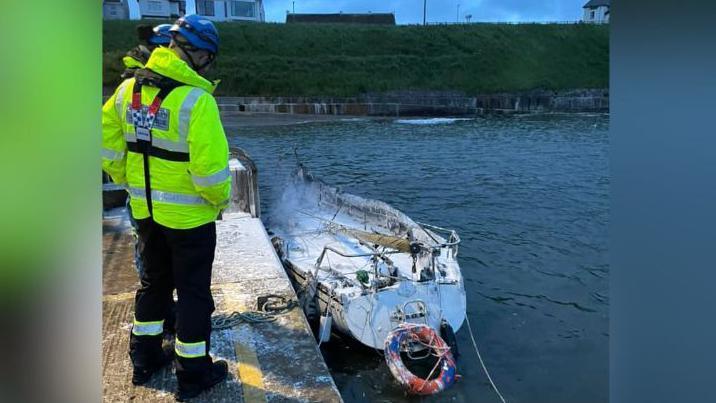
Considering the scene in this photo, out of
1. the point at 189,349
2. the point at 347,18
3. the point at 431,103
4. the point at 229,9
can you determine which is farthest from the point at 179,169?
the point at 347,18

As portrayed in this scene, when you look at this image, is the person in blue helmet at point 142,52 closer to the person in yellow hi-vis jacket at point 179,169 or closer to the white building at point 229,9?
the person in yellow hi-vis jacket at point 179,169

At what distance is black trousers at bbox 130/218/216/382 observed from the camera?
3.44 meters

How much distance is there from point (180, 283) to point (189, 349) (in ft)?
1.51

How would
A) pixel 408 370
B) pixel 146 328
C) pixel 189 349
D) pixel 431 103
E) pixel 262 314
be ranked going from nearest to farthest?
pixel 189 349, pixel 146 328, pixel 262 314, pixel 408 370, pixel 431 103

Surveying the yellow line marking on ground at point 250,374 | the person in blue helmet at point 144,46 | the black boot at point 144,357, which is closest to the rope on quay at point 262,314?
the yellow line marking on ground at point 250,374

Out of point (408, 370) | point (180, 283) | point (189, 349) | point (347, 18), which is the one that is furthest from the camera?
Answer: point (347, 18)

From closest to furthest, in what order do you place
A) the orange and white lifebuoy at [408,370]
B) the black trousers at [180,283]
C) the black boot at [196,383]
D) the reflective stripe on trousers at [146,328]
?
the black trousers at [180,283] → the black boot at [196,383] → the reflective stripe on trousers at [146,328] → the orange and white lifebuoy at [408,370]

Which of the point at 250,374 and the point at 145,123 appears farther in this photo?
the point at 250,374

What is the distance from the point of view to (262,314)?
5.33 metres

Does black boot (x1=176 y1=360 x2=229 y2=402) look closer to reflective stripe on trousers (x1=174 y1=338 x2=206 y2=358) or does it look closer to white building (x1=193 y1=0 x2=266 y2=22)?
reflective stripe on trousers (x1=174 y1=338 x2=206 y2=358)

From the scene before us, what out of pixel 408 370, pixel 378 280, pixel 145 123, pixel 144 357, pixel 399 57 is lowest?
pixel 408 370

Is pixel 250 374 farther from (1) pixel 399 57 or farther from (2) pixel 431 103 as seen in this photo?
(1) pixel 399 57

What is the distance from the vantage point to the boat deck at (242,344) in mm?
3971
